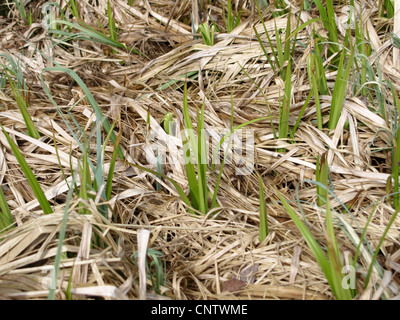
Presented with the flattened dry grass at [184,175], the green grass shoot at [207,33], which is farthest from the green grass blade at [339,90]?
the green grass shoot at [207,33]

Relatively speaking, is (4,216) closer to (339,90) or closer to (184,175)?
(184,175)

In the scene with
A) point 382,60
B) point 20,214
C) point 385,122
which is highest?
point 382,60

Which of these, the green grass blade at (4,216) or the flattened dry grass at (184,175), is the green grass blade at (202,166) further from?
the green grass blade at (4,216)

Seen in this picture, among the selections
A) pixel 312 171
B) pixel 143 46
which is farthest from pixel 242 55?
pixel 312 171

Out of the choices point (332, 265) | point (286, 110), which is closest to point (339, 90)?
point (286, 110)

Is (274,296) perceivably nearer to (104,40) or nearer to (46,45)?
(104,40)

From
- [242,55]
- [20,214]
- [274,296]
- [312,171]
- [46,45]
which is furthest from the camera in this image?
[46,45]

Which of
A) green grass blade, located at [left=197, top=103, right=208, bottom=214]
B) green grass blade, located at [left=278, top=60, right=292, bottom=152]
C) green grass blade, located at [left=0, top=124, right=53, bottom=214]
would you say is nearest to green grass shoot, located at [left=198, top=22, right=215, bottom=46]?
green grass blade, located at [left=278, top=60, right=292, bottom=152]

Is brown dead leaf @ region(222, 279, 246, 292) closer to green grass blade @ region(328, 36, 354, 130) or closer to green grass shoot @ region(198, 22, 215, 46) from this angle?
green grass blade @ region(328, 36, 354, 130)

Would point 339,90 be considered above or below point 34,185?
above
